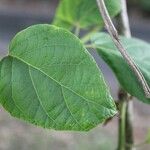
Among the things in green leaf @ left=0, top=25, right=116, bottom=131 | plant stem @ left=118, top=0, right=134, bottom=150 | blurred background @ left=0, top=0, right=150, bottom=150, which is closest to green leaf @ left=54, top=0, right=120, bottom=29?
plant stem @ left=118, top=0, right=134, bottom=150

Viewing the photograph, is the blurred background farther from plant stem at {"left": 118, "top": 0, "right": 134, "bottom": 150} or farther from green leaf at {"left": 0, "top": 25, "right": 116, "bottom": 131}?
green leaf at {"left": 0, "top": 25, "right": 116, "bottom": 131}

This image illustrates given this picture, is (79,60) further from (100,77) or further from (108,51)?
(108,51)

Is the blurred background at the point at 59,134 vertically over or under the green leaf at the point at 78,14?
under

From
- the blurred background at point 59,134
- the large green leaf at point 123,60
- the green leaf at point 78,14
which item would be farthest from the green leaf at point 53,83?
the blurred background at point 59,134

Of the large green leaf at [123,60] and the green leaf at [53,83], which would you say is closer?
the green leaf at [53,83]

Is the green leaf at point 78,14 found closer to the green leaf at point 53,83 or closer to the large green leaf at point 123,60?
the large green leaf at point 123,60

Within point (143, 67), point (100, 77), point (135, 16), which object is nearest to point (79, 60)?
point (100, 77)
